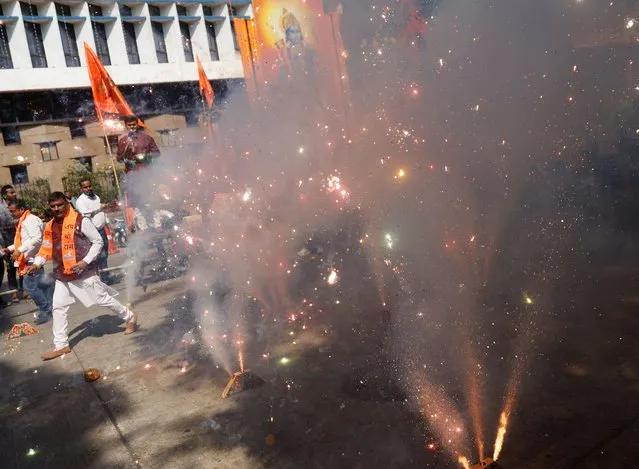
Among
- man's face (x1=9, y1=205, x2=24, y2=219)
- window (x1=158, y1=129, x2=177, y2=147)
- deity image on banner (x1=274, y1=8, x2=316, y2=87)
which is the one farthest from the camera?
window (x1=158, y1=129, x2=177, y2=147)

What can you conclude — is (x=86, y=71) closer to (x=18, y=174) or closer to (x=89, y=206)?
(x=18, y=174)

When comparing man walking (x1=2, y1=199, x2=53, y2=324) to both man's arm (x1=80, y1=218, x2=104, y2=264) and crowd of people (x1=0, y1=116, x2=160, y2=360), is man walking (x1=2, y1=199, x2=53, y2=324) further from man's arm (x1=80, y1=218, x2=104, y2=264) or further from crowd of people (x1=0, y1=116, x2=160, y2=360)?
man's arm (x1=80, y1=218, x2=104, y2=264)

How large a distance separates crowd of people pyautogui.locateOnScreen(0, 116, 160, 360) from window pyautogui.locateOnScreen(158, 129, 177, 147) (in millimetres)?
15844

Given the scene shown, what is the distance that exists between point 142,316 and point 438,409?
375 centimetres

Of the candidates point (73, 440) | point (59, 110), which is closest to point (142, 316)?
point (73, 440)

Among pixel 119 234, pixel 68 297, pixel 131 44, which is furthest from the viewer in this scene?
pixel 131 44

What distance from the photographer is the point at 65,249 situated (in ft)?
15.1

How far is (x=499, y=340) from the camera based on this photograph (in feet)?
12.3

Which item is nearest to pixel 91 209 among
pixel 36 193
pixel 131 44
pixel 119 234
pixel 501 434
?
pixel 119 234

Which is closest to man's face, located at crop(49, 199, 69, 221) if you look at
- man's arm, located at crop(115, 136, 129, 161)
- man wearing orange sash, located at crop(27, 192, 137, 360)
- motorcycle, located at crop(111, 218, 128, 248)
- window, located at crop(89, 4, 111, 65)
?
man wearing orange sash, located at crop(27, 192, 137, 360)

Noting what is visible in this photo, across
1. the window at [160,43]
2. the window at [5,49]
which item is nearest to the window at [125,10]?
the window at [160,43]

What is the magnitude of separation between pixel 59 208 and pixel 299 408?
9.78 feet

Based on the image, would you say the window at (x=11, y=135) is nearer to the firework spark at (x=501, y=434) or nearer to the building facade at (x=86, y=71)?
the building facade at (x=86, y=71)

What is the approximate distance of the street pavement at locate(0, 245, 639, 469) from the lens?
Result: 2693 mm
